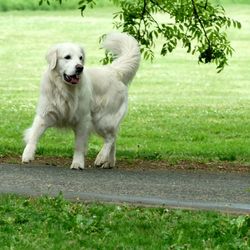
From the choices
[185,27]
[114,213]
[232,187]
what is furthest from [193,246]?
[185,27]

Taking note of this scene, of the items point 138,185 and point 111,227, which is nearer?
point 111,227

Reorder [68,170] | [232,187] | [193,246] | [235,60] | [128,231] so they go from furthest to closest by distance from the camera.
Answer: [235,60] → [68,170] → [232,187] → [128,231] → [193,246]

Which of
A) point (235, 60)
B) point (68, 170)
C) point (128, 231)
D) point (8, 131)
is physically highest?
point (128, 231)

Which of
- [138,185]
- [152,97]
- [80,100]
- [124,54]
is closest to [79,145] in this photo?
[80,100]

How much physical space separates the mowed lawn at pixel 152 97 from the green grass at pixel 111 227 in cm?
411

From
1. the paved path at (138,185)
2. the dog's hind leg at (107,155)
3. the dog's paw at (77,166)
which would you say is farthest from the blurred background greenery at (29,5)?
the paved path at (138,185)

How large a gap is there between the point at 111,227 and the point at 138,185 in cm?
227

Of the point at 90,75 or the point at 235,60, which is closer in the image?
the point at 90,75

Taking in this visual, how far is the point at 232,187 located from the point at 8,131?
617 centimetres

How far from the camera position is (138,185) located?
9.52 meters

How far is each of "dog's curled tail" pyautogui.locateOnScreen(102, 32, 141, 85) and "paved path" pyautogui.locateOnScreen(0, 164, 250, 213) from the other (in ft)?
4.63

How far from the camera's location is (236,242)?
6781 millimetres

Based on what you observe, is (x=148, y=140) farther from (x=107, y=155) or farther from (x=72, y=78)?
Result: (x=72, y=78)

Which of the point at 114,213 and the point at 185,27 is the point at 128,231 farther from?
the point at 185,27
